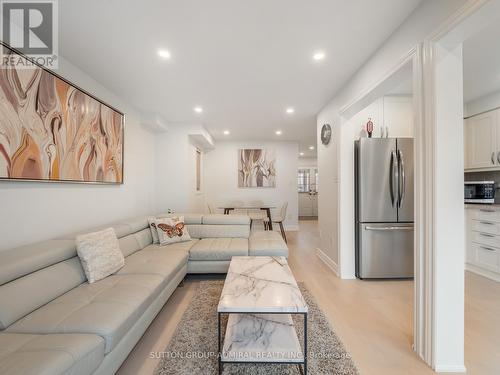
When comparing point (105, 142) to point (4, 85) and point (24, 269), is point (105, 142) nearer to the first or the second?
point (4, 85)

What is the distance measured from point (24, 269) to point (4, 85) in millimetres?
1370

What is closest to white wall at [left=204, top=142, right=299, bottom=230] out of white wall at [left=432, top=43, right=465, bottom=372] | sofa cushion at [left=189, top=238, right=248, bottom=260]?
sofa cushion at [left=189, top=238, right=248, bottom=260]

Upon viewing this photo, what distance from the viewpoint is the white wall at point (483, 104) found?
2.96 metres

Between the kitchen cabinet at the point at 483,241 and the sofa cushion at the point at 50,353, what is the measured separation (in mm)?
4266

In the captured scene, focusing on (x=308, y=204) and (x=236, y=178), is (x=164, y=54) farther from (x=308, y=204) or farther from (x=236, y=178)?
(x=308, y=204)

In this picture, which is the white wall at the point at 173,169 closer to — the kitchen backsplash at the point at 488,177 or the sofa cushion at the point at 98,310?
the sofa cushion at the point at 98,310

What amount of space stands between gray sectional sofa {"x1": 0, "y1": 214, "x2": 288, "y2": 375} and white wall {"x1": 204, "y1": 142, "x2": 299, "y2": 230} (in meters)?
3.92

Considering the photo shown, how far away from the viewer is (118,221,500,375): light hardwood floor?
4.76 feet

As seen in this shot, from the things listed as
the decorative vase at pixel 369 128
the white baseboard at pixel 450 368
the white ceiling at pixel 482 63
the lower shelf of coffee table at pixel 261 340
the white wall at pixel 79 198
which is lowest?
the white baseboard at pixel 450 368

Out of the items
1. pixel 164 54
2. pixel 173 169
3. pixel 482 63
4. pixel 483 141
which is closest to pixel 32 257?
pixel 164 54

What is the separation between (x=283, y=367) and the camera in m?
1.41

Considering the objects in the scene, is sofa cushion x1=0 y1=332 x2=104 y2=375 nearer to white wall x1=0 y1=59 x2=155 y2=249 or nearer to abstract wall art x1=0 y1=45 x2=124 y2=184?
white wall x1=0 y1=59 x2=155 y2=249

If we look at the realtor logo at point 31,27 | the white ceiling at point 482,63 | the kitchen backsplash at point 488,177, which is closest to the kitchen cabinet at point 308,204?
the kitchen backsplash at point 488,177

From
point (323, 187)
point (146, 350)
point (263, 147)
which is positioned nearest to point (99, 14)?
point (146, 350)
